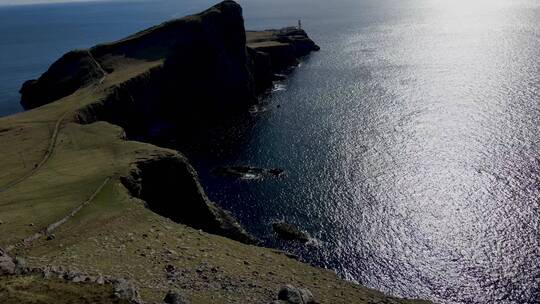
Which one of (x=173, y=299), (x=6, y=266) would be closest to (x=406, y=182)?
(x=173, y=299)

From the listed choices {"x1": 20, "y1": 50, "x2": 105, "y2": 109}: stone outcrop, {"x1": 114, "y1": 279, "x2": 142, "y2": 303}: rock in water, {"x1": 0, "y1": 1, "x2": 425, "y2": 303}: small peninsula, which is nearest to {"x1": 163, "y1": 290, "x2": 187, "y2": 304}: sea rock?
{"x1": 0, "y1": 1, "x2": 425, "y2": 303}: small peninsula

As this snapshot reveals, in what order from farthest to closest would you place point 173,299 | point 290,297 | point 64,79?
point 64,79 < point 290,297 < point 173,299

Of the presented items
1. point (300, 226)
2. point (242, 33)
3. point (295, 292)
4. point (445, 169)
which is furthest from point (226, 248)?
point (242, 33)

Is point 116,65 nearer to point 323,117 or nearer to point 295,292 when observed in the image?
point 323,117

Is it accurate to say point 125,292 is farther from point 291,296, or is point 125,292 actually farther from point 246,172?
point 246,172

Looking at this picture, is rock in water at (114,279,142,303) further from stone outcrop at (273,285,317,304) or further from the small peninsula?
stone outcrop at (273,285,317,304)

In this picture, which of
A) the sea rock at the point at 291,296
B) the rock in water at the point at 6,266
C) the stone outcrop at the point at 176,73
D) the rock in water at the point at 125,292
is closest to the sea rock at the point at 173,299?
the rock in water at the point at 125,292

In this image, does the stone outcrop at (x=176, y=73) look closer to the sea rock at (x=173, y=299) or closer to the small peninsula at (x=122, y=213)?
the small peninsula at (x=122, y=213)
